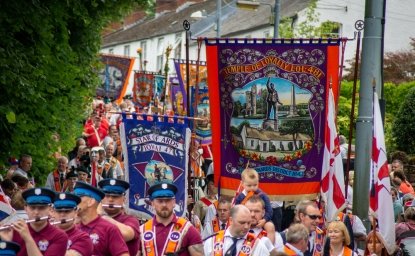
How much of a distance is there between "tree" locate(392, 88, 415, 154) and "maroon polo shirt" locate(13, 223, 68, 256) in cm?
2009

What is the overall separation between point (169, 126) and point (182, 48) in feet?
156

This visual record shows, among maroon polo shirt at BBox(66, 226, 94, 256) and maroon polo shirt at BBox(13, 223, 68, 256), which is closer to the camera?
maroon polo shirt at BBox(13, 223, 68, 256)

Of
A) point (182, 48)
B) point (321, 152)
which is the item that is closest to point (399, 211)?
point (321, 152)

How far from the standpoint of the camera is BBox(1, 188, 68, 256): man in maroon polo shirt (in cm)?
978

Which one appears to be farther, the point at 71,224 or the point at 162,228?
the point at 162,228

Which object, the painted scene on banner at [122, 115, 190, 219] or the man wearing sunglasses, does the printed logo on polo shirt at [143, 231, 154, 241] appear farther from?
the painted scene on banner at [122, 115, 190, 219]

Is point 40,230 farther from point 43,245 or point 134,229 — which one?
point 134,229

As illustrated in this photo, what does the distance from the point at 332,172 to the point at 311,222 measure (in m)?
2.00

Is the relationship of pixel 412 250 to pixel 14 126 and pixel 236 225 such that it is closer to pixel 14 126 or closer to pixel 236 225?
pixel 236 225

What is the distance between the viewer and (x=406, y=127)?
2928 centimetres

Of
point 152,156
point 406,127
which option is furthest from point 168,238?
point 406,127

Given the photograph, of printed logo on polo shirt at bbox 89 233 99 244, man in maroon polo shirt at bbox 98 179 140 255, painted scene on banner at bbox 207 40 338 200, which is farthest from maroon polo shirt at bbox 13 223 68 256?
painted scene on banner at bbox 207 40 338 200

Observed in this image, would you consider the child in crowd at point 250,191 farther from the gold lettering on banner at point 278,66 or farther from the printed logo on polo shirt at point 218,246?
the gold lettering on banner at point 278,66

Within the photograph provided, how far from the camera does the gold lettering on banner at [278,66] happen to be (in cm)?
1598
